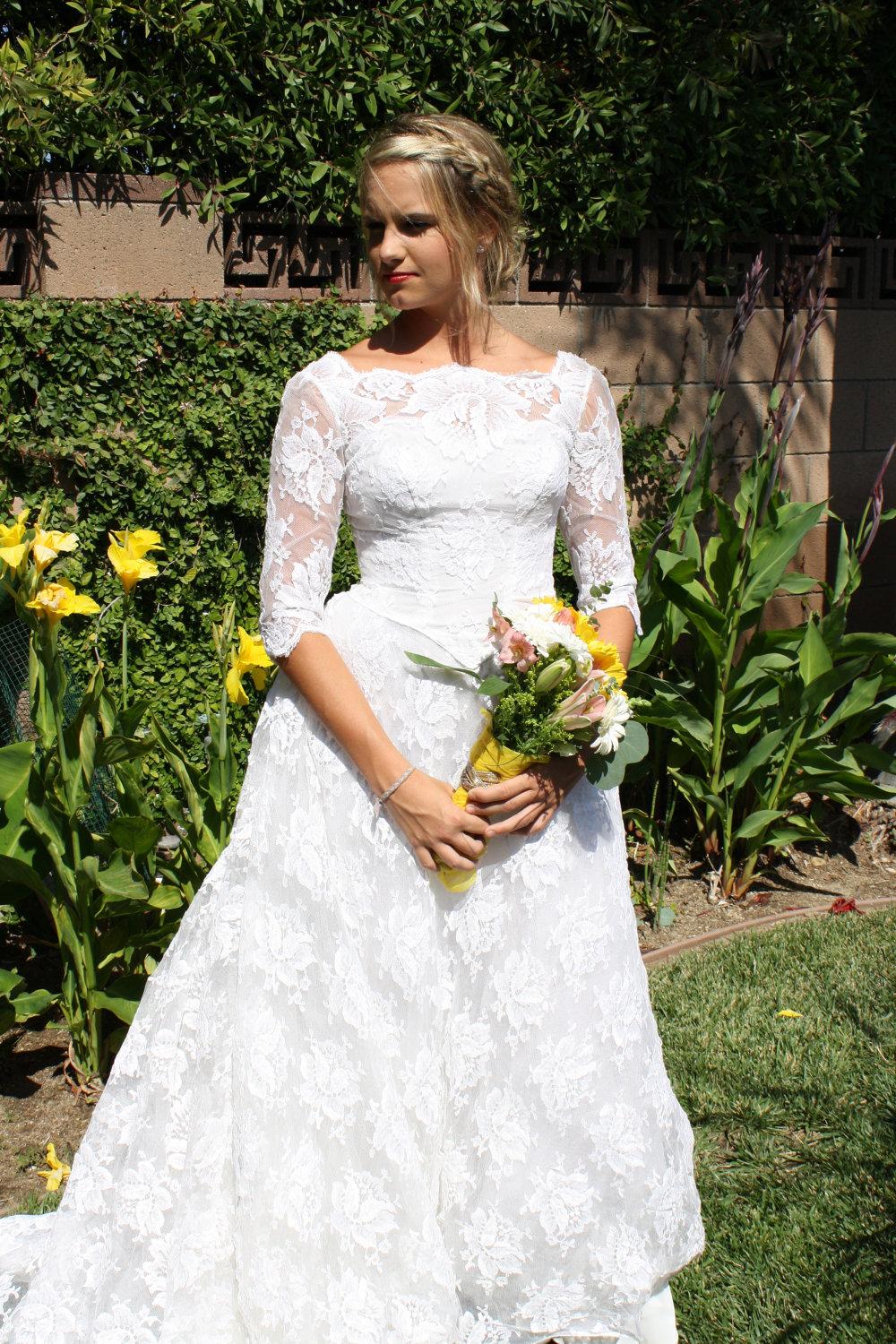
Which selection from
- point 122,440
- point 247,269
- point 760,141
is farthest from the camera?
point 760,141

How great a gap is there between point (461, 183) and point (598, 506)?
0.62 meters

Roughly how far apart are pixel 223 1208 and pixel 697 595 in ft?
8.46

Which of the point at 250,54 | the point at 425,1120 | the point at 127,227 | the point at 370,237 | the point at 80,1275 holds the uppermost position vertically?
the point at 250,54

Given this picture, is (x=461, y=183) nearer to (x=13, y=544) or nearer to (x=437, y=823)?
(x=437, y=823)

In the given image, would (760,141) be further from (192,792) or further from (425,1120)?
(425,1120)

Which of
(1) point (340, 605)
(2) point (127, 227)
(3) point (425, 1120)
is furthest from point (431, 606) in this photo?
(2) point (127, 227)

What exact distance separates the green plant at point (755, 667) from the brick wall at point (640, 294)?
837 mm

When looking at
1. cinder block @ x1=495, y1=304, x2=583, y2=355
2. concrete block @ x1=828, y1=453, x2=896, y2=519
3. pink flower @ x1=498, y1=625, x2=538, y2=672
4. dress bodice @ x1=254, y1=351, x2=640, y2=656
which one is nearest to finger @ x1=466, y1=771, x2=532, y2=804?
pink flower @ x1=498, y1=625, x2=538, y2=672

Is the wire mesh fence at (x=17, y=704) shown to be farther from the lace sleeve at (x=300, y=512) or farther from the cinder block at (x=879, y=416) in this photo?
the cinder block at (x=879, y=416)

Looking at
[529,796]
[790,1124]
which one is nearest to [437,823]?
[529,796]

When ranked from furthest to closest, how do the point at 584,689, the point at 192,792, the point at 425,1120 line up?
1. the point at 192,792
2. the point at 425,1120
3. the point at 584,689

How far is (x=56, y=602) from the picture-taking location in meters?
2.87

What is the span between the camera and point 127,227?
386cm

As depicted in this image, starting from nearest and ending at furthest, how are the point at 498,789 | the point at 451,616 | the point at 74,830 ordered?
the point at 498,789 → the point at 451,616 → the point at 74,830
